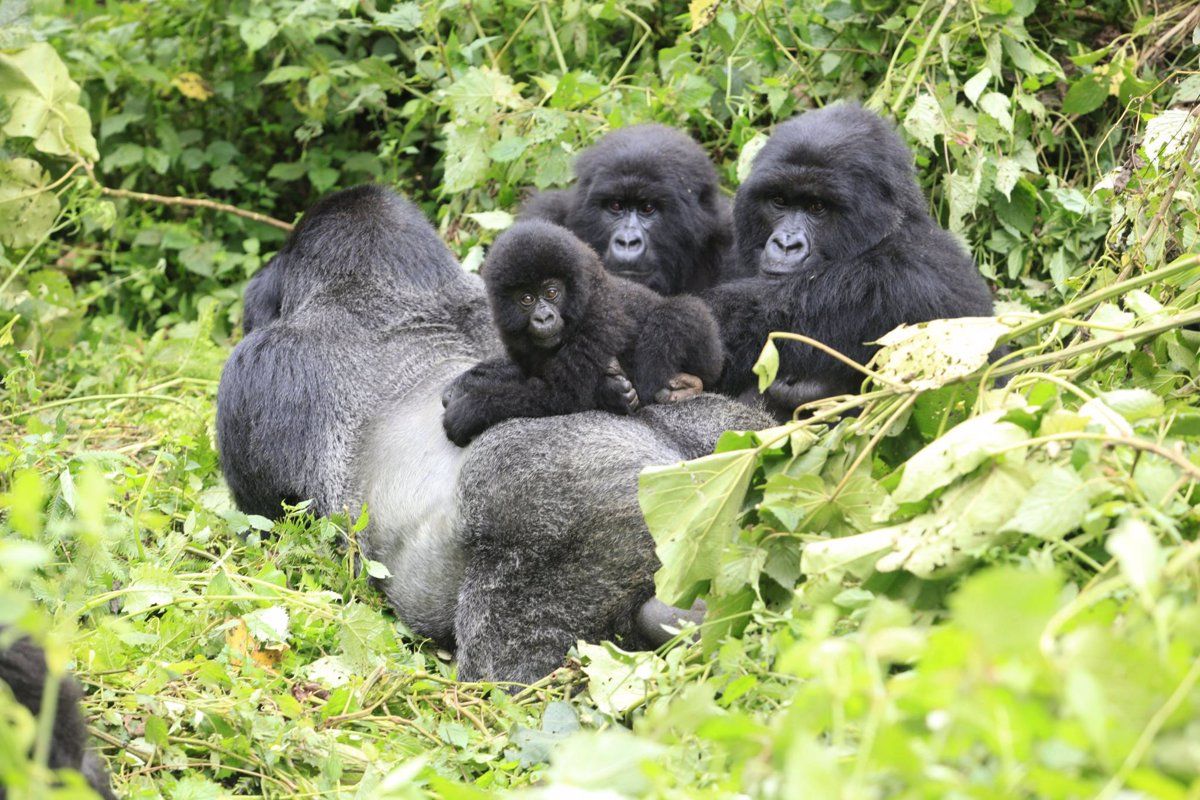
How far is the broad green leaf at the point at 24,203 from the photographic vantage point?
446 cm

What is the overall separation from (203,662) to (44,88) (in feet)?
8.73

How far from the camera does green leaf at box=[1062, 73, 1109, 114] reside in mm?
4082

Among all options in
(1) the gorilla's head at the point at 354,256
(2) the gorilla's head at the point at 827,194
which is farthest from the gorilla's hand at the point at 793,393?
(1) the gorilla's head at the point at 354,256

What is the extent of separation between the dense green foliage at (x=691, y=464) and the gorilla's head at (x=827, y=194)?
0.45 meters

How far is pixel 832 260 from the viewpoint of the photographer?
11.5 feet

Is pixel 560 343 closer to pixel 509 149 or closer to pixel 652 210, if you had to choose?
pixel 652 210

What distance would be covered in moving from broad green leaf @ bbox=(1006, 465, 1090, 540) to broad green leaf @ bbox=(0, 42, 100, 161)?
360 centimetres

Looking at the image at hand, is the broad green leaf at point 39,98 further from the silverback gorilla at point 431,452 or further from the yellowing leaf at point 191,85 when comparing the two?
the silverback gorilla at point 431,452

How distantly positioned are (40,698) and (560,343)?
1.50 m

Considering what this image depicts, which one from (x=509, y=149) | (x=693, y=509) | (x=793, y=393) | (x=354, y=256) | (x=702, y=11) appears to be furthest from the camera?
(x=509, y=149)

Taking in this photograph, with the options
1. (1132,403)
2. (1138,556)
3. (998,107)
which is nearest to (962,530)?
(1132,403)

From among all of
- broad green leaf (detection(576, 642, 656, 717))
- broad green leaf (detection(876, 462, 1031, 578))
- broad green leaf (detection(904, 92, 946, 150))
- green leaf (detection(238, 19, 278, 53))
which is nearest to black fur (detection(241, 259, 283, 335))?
broad green leaf (detection(576, 642, 656, 717))

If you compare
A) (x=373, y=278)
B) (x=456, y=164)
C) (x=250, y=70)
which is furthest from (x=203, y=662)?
(x=250, y=70)

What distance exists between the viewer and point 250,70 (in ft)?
18.5
